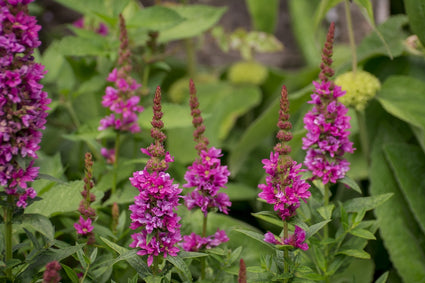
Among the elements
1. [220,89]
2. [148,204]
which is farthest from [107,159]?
[220,89]

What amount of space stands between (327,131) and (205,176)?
0.25 metres

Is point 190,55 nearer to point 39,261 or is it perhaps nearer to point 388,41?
point 388,41

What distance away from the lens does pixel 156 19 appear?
4.52 ft

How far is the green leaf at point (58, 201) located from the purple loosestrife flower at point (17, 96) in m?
0.24

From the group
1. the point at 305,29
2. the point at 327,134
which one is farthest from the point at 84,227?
the point at 305,29

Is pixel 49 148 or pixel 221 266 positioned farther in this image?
pixel 49 148

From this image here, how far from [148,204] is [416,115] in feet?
2.78

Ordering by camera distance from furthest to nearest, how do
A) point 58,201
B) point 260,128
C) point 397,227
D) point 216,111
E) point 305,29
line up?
point 305,29, point 216,111, point 260,128, point 397,227, point 58,201

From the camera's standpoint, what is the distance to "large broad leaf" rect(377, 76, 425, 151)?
1.34m

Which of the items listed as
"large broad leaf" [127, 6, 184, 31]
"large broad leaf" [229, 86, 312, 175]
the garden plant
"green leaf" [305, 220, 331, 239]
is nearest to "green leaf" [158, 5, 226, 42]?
the garden plant

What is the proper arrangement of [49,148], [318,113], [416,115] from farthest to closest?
1. [49,148]
2. [416,115]
3. [318,113]

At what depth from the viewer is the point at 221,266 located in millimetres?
1024

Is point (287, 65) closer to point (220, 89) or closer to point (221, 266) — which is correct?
point (220, 89)

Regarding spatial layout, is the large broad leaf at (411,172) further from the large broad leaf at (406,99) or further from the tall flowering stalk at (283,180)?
the tall flowering stalk at (283,180)
